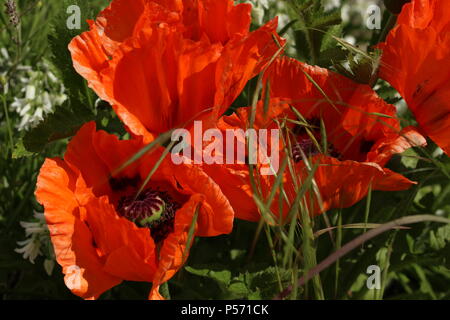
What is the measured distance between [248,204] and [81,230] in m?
0.24

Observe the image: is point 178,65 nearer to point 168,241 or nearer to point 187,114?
point 187,114

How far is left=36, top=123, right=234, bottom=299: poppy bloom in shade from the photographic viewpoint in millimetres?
878

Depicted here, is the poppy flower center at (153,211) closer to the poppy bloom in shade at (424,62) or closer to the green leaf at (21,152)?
the green leaf at (21,152)

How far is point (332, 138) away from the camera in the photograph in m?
1.13

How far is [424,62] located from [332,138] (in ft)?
0.74

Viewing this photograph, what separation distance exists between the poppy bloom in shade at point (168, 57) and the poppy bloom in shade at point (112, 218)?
0.07m

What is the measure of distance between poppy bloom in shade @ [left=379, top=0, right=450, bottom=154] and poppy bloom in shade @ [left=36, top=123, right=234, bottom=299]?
33cm

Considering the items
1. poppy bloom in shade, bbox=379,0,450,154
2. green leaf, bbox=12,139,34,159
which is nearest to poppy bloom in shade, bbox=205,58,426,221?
poppy bloom in shade, bbox=379,0,450,154

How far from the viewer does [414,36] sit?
953 millimetres

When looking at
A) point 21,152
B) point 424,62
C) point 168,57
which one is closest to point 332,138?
point 424,62

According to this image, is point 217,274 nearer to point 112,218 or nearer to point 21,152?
point 112,218

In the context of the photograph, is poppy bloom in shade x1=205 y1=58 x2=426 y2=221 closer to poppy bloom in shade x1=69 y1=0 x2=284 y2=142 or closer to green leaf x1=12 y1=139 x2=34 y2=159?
poppy bloom in shade x1=69 y1=0 x2=284 y2=142

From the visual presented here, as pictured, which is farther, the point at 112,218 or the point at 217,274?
the point at 217,274

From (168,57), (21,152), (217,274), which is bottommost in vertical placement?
(217,274)
